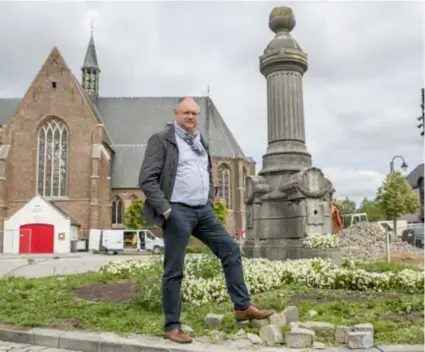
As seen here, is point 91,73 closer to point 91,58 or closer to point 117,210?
point 91,58

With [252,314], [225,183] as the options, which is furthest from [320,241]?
[225,183]

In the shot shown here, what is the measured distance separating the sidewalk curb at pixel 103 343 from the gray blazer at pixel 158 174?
0.98 meters

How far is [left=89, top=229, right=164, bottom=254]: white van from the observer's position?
35219 millimetres

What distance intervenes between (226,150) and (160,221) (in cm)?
4408

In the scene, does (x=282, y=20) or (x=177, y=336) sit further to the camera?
(x=282, y=20)

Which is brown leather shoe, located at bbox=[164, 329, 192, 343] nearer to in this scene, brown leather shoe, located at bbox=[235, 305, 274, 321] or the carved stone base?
brown leather shoe, located at bbox=[235, 305, 274, 321]

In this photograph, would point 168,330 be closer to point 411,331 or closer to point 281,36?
point 411,331

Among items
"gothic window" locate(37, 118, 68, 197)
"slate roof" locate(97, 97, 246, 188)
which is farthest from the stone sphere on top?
"slate roof" locate(97, 97, 246, 188)

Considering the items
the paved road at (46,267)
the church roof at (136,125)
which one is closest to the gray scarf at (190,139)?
the paved road at (46,267)

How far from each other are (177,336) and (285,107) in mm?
8450

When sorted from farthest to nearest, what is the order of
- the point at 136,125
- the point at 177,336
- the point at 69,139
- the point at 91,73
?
the point at 91,73
the point at 136,125
the point at 69,139
the point at 177,336

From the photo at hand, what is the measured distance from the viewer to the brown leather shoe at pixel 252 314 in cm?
422

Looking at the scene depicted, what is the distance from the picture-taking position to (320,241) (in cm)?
1002

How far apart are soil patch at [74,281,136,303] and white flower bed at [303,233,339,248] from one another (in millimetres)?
4085
